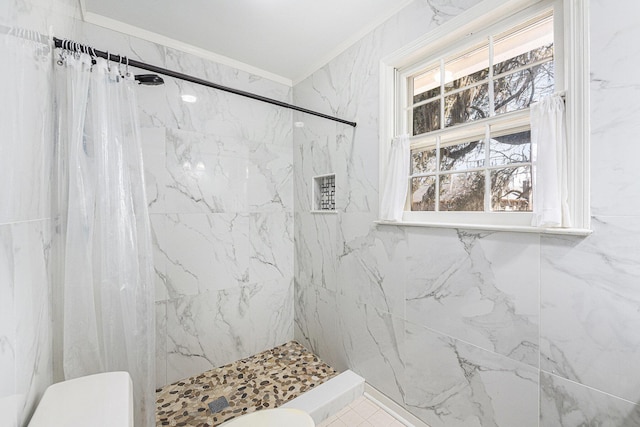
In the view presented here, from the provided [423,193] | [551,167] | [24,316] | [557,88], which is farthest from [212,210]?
[557,88]

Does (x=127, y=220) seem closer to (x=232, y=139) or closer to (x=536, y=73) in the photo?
(x=232, y=139)

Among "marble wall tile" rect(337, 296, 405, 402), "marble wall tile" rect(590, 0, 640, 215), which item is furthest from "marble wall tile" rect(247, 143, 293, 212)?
"marble wall tile" rect(590, 0, 640, 215)

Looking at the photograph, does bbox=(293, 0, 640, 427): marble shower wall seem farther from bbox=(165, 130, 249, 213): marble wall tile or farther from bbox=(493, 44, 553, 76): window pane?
bbox=(165, 130, 249, 213): marble wall tile

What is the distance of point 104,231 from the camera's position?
3.89ft

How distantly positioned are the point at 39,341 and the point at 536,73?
2.34 metres

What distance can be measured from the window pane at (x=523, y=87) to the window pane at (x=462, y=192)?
0.36 metres

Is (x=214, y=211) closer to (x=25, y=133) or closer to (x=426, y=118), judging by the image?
(x=25, y=133)

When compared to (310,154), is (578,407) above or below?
below

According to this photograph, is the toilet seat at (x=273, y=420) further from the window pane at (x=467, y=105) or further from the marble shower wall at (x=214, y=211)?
A: the window pane at (x=467, y=105)

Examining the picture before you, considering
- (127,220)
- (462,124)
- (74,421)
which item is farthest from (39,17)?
(462,124)

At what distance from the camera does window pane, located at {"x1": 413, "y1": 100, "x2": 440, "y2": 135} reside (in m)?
1.60

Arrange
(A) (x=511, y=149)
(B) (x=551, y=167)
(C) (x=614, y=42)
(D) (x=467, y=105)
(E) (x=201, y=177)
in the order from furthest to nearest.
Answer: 1. (E) (x=201, y=177)
2. (D) (x=467, y=105)
3. (A) (x=511, y=149)
4. (B) (x=551, y=167)
5. (C) (x=614, y=42)

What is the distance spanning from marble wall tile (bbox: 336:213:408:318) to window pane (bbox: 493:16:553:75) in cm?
104

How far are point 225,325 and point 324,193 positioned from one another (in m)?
1.48
